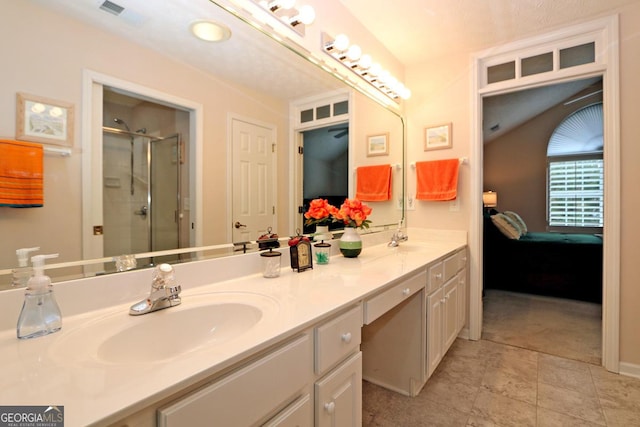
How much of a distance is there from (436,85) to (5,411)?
9.72 ft

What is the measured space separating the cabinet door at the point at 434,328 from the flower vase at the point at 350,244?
1.58 feet

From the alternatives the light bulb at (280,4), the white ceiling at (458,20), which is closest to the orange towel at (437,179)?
the white ceiling at (458,20)

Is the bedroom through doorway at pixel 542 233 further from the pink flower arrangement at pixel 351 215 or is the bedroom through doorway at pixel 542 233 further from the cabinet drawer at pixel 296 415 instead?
the cabinet drawer at pixel 296 415

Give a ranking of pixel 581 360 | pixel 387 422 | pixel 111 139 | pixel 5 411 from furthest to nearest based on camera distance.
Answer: pixel 581 360, pixel 387 422, pixel 111 139, pixel 5 411

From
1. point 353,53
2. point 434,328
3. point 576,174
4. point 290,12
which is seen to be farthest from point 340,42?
point 576,174

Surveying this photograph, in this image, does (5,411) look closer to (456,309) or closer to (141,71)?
(141,71)

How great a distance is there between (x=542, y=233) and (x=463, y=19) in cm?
379

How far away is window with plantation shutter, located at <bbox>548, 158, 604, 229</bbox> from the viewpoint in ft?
17.6

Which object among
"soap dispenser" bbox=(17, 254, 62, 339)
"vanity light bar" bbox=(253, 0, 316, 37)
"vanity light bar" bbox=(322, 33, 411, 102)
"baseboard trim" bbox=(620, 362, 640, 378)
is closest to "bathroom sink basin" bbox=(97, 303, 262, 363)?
"soap dispenser" bbox=(17, 254, 62, 339)

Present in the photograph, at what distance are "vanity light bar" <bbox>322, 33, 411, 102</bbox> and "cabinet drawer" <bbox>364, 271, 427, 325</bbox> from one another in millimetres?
1448

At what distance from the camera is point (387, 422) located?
1.52 metres

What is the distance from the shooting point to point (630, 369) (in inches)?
76.5

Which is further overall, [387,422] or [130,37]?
[387,422]

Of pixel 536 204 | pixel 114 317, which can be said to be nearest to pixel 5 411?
pixel 114 317
